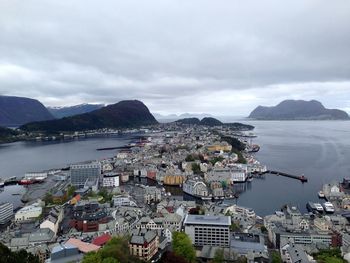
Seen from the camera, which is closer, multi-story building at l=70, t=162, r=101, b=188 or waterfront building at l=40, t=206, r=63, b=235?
waterfront building at l=40, t=206, r=63, b=235

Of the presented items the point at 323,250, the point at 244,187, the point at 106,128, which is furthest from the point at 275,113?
the point at 323,250

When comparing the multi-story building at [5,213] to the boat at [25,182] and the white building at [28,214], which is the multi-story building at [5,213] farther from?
the boat at [25,182]

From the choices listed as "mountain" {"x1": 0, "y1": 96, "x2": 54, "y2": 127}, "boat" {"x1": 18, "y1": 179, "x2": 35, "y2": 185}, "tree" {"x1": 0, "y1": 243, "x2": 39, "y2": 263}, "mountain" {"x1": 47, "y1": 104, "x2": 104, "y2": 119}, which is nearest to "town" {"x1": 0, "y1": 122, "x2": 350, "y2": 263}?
"boat" {"x1": 18, "y1": 179, "x2": 35, "y2": 185}

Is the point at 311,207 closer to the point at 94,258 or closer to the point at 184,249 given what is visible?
the point at 184,249

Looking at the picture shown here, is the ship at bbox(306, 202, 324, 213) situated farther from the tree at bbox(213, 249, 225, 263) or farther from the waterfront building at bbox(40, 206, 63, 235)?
the waterfront building at bbox(40, 206, 63, 235)

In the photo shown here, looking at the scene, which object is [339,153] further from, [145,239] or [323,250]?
[145,239]

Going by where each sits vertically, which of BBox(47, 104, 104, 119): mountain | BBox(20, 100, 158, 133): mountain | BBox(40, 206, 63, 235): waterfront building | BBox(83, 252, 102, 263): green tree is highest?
BBox(47, 104, 104, 119): mountain
